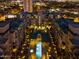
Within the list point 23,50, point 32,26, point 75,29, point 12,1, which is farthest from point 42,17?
point 12,1

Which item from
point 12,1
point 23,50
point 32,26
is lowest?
point 12,1

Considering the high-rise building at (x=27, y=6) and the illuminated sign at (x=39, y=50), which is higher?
the illuminated sign at (x=39, y=50)

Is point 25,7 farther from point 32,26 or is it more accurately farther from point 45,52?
point 45,52

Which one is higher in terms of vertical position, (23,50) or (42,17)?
(23,50)

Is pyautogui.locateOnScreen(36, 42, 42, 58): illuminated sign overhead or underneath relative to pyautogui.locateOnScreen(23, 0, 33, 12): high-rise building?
overhead

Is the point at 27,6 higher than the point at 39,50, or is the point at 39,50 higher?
the point at 39,50

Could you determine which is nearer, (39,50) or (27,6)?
(39,50)

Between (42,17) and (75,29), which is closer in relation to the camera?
(75,29)

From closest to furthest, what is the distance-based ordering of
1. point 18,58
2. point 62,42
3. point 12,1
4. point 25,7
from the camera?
point 18,58 → point 62,42 → point 25,7 → point 12,1

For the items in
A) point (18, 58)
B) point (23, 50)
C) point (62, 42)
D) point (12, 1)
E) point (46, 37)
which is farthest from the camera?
point (12, 1)

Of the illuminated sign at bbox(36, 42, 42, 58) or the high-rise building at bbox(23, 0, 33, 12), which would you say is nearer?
the illuminated sign at bbox(36, 42, 42, 58)

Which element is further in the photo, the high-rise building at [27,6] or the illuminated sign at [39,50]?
the high-rise building at [27,6]
